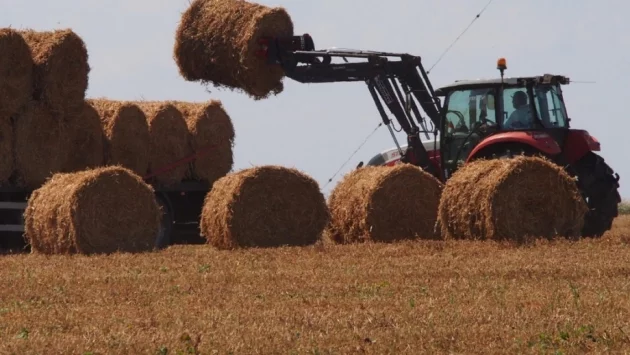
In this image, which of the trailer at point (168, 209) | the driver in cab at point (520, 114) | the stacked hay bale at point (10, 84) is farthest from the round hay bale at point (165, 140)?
the driver in cab at point (520, 114)

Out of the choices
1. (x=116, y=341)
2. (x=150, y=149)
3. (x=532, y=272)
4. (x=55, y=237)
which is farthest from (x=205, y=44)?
(x=116, y=341)

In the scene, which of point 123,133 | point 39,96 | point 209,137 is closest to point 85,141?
point 123,133

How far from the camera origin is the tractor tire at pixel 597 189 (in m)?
Result: 17.4

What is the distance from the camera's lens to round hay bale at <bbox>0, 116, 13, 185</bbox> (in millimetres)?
18172

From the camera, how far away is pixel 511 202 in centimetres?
1600

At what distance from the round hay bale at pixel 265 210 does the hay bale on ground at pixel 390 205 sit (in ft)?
1.72

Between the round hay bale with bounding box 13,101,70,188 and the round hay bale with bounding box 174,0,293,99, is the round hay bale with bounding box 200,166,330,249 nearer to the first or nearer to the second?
the round hay bale with bounding box 174,0,293,99

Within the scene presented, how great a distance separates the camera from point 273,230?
17203mm

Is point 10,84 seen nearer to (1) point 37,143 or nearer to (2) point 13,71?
(2) point 13,71

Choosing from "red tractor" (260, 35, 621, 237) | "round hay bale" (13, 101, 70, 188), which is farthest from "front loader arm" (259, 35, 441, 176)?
"round hay bale" (13, 101, 70, 188)

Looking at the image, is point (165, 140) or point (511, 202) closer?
point (511, 202)

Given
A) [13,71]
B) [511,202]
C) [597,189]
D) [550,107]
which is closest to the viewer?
[511,202]

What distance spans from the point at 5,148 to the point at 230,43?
3.44 metres

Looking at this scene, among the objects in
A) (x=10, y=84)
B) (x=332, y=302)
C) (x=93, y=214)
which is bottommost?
(x=332, y=302)
